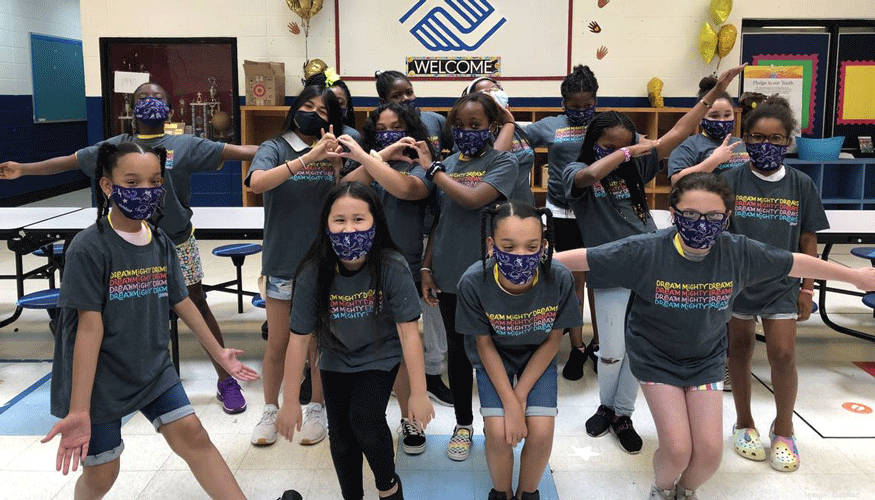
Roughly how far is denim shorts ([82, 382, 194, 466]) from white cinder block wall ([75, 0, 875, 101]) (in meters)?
5.75

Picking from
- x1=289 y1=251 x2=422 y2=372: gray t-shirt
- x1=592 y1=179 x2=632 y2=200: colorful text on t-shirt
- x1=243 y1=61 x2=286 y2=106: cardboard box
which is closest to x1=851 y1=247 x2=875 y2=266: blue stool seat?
x1=592 y1=179 x2=632 y2=200: colorful text on t-shirt

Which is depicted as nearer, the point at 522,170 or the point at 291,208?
the point at 291,208

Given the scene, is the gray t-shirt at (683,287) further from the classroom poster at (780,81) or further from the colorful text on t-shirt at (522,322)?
the classroom poster at (780,81)

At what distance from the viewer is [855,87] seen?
7.80 meters

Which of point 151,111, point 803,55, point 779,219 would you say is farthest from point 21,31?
point 779,219

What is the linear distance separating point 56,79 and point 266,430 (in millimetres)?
9611

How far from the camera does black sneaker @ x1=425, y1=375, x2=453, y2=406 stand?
3477mm

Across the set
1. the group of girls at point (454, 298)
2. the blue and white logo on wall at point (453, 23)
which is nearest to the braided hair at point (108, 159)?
the group of girls at point (454, 298)

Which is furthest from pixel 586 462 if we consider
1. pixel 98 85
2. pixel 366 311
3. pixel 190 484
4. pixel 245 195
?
pixel 98 85

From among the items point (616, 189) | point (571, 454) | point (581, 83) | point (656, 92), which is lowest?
point (571, 454)

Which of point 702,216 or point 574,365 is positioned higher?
point 702,216

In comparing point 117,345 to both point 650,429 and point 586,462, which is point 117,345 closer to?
point 586,462

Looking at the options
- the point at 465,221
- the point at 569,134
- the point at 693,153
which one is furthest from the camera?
the point at 569,134

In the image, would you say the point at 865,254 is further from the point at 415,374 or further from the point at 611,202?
the point at 415,374
